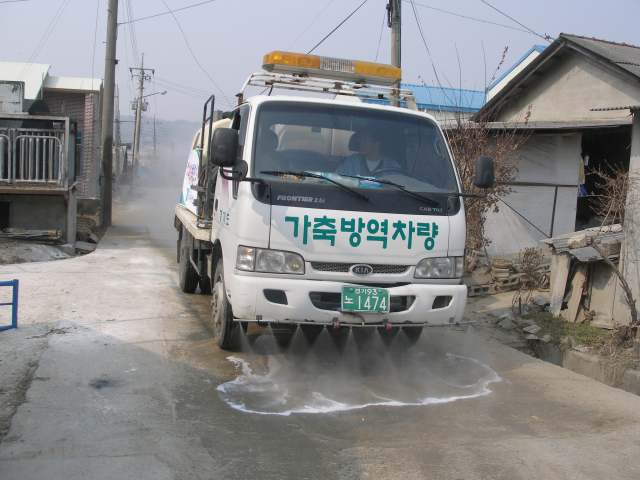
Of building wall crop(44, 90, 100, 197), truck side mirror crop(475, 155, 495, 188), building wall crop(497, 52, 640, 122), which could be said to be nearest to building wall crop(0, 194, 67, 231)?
truck side mirror crop(475, 155, 495, 188)

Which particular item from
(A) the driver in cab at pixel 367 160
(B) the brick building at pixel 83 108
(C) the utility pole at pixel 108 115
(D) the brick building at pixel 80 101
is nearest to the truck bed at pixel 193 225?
(A) the driver in cab at pixel 367 160

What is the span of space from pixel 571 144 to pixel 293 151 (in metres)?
7.32

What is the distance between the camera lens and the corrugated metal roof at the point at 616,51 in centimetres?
915

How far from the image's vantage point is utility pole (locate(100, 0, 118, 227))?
1423 centimetres

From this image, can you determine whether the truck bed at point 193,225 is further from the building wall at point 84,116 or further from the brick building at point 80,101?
the building wall at point 84,116

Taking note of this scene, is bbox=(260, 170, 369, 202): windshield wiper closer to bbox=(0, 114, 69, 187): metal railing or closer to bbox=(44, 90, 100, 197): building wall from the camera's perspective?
bbox=(0, 114, 69, 187): metal railing

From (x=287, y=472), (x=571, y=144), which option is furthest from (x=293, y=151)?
(x=571, y=144)

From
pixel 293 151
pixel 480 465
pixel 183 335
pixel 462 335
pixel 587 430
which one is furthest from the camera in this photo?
pixel 462 335

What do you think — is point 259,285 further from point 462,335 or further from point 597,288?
point 597,288

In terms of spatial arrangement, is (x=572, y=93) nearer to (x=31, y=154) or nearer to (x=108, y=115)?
(x=31, y=154)

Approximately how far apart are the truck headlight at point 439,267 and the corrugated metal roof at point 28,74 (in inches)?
716

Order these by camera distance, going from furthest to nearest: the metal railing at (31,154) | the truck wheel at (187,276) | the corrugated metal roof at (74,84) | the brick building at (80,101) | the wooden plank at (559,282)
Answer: the corrugated metal roof at (74,84), the brick building at (80,101), the metal railing at (31,154), the truck wheel at (187,276), the wooden plank at (559,282)

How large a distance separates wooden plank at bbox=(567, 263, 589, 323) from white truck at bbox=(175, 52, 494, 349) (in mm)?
2896

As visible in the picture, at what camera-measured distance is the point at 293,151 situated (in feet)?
15.0
